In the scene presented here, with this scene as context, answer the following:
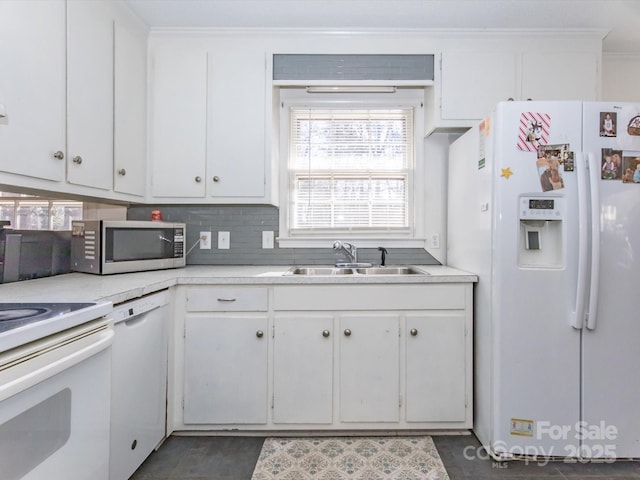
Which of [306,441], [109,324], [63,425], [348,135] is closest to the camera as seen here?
[63,425]

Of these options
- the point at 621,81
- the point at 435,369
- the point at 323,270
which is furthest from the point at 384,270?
the point at 621,81

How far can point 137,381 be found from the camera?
1529 mm

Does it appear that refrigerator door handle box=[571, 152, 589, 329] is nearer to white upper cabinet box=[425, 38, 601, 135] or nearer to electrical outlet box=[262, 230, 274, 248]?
white upper cabinet box=[425, 38, 601, 135]

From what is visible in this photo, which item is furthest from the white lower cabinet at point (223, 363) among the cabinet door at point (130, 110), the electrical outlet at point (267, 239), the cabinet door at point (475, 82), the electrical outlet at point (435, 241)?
the cabinet door at point (475, 82)

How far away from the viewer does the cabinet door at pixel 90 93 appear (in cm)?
160

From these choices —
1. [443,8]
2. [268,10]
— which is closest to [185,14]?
[268,10]

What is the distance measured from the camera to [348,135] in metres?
2.56

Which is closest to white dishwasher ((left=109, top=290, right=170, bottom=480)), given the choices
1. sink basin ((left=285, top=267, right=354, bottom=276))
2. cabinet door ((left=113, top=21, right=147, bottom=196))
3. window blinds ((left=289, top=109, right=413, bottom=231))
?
cabinet door ((left=113, top=21, right=147, bottom=196))

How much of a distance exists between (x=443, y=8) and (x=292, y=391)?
2.37 metres

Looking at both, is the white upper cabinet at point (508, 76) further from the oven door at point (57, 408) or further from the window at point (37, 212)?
the window at point (37, 212)

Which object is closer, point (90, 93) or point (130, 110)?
point (90, 93)

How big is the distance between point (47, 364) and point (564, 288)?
205cm

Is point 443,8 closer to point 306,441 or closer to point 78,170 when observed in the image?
point 78,170

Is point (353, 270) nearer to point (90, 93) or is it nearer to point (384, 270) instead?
point (384, 270)
